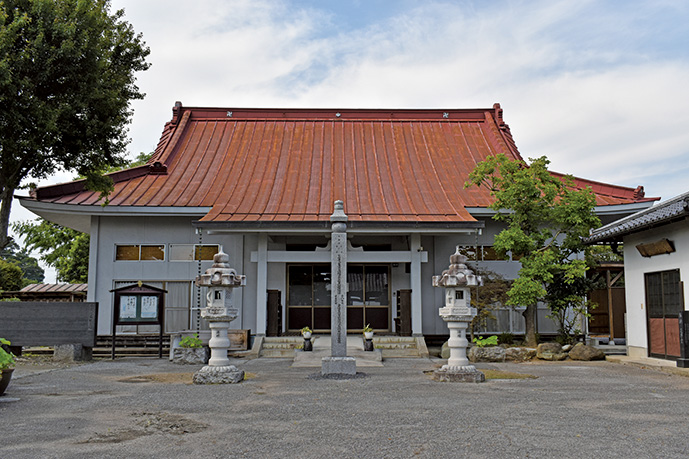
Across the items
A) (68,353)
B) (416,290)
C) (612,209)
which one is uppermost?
(612,209)

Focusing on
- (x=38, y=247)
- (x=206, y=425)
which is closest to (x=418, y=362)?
(x=206, y=425)

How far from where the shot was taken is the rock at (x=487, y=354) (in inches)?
566

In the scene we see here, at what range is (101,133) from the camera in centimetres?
1381

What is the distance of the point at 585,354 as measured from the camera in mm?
14633

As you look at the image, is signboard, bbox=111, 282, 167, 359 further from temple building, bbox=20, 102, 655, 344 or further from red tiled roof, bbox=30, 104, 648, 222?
red tiled roof, bbox=30, 104, 648, 222

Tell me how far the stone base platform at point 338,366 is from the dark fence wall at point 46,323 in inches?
277

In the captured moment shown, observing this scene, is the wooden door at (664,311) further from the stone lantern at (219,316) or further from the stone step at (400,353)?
the stone lantern at (219,316)

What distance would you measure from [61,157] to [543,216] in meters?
12.2

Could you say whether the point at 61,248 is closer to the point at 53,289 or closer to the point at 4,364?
the point at 53,289

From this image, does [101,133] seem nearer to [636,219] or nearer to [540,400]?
[540,400]

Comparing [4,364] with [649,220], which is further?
[649,220]

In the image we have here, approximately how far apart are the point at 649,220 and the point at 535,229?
3.55m

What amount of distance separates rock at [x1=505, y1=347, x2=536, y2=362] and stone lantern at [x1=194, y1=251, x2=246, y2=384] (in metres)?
7.15

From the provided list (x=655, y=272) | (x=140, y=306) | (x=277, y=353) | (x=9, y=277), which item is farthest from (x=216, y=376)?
(x=9, y=277)
